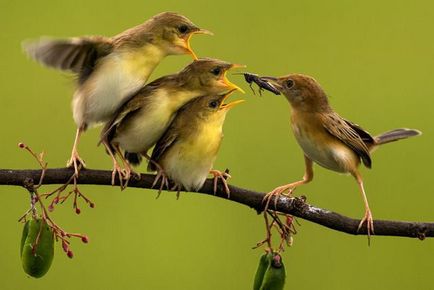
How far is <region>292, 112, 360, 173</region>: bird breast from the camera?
6.13 feet

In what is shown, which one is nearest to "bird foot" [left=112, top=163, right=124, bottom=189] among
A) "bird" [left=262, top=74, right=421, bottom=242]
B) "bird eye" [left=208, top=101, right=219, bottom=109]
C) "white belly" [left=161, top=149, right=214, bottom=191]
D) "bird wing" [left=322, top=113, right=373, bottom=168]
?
"white belly" [left=161, top=149, right=214, bottom=191]

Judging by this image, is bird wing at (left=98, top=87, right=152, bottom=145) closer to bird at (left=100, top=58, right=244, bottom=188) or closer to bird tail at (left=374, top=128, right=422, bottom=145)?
bird at (left=100, top=58, right=244, bottom=188)

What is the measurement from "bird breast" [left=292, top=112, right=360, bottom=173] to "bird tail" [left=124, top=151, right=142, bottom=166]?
31cm

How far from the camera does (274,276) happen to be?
1662mm

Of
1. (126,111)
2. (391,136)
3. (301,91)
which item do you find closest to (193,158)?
(126,111)

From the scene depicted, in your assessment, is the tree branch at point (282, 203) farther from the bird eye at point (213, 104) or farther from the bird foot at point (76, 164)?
the bird eye at point (213, 104)

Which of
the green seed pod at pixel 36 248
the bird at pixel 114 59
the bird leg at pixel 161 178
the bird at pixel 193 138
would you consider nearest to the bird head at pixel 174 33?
the bird at pixel 114 59

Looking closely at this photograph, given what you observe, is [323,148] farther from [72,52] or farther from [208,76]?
[72,52]

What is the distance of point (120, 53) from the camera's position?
5.92 ft

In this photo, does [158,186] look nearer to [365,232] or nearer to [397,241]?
[365,232]

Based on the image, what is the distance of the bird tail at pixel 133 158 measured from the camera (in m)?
1.88

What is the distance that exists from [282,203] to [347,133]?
28cm

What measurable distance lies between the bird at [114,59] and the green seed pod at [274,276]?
0.41 meters

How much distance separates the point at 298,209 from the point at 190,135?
0.26 metres
